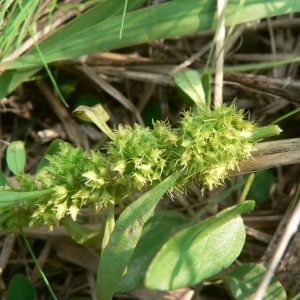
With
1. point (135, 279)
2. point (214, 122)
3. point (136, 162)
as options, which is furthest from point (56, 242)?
point (214, 122)

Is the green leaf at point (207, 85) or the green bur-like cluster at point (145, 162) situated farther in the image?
the green leaf at point (207, 85)

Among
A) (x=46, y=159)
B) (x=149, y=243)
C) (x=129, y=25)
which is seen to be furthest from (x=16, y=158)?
(x=129, y=25)

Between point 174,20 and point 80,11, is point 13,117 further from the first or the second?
point 174,20

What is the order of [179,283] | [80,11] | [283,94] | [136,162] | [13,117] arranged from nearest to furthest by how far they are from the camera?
[179,283] < [136,162] < [283,94] < [80,11] < [13,117]

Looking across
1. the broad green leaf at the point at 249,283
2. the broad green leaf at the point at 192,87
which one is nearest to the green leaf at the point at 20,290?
the broad green leaf at the point at 249,283

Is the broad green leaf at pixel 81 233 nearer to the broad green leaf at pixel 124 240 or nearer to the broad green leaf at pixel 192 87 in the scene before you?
the broad green leaf at pixel 124 240
